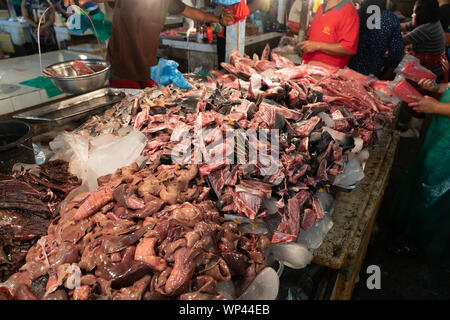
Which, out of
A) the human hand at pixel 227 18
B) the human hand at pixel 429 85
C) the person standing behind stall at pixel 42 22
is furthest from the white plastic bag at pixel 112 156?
the person standing behind stall at pixel 42 22

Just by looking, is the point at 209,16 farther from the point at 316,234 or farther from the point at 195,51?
the point at 316,234

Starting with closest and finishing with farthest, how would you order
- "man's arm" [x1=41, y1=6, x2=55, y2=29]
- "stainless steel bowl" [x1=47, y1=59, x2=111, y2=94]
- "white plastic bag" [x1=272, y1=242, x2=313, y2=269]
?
"white plastic bag" [x1=272, y1=242, x2=313, y2=269] → "stainless steel bowl" [x1=47, y1=59, x2=111, y2=94] → "man's arm" [x1=41, y1=6, x2=55, y2=29]

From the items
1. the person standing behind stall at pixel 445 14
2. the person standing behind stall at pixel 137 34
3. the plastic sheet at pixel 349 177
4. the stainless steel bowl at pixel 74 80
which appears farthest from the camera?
the person standing behind stall at pixel 445 14

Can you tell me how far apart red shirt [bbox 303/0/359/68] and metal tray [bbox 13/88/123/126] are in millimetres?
3110

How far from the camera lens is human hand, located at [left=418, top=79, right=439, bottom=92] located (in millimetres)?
3660

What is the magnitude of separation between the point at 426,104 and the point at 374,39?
2.16 meters

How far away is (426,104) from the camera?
325 centimetres

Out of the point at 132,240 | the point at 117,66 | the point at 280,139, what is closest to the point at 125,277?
the point at 132,240

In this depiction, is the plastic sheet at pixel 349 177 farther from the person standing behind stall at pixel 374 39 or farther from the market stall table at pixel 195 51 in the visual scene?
the market stall table at pixel 195 51

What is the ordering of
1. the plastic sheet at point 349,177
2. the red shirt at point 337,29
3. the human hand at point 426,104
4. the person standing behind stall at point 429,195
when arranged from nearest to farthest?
the plastic sheet at point 349,177, the human hand at point 426,104, the person standing behind stall at point 429,195, the red shirt at point 337,29

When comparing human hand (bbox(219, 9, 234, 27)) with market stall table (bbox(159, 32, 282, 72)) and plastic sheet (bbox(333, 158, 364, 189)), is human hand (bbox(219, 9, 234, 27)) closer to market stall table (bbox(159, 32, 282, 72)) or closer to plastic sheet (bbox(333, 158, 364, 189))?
market stall table (bbox(159, 32, 282, 72))

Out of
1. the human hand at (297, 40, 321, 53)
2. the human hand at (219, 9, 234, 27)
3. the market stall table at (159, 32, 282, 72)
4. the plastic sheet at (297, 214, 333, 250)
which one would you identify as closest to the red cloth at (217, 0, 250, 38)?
the human hand at (219, 9, 234, 27)

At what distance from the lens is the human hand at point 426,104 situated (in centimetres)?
319

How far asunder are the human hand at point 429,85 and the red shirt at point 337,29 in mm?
1018
